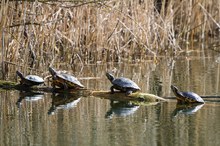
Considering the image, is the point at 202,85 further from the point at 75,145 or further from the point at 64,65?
the point at 75,145

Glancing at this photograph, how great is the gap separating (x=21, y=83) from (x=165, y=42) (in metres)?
4.69

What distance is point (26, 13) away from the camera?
8.40 metres

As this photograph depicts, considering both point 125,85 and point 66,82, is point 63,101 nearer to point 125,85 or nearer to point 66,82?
point 66,82

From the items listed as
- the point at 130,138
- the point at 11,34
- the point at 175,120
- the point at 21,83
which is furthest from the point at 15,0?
the point at 130,138

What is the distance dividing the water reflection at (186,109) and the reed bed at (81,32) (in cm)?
225

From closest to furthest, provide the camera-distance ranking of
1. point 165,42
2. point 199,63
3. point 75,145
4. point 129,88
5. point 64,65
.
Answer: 1. point 75,145
2. point 129,88
3. point 64,65
4. point 199,63
5. point 165,42

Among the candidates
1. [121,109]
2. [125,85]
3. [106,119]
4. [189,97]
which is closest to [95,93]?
[125,85]

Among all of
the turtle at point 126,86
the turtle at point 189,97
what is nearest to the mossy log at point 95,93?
the turtle at point 126,86

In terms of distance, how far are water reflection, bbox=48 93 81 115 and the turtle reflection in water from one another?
1.26 feet

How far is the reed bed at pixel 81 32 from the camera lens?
8.21 metres

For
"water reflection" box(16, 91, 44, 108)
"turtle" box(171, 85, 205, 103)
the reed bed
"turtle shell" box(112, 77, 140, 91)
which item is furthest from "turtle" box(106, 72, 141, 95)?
the reed bed

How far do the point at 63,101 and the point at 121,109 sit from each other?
2.53 feet

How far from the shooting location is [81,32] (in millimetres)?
9969

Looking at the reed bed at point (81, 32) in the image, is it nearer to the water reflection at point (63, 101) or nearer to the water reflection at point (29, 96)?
the water reflection at point (29, 96)
